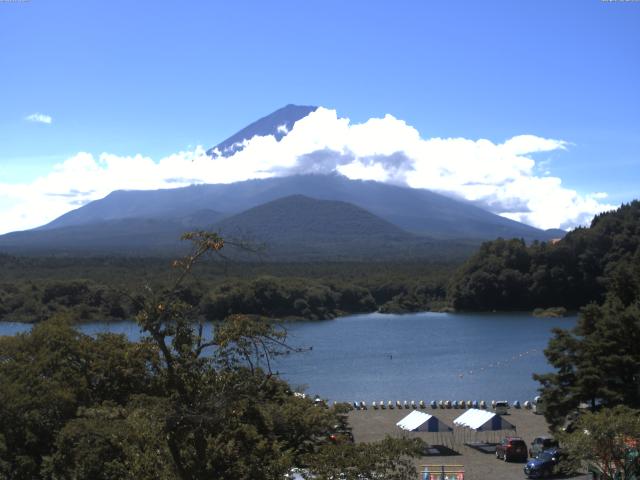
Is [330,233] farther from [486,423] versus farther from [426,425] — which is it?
[486,423]

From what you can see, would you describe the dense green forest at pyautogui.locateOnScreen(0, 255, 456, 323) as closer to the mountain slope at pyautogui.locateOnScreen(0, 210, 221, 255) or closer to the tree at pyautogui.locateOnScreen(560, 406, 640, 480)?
the tree at pyautogui.locateOnScreen(560, 406, 640, 480)

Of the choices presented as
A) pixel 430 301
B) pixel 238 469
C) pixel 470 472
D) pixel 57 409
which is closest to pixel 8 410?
pixel 57 409

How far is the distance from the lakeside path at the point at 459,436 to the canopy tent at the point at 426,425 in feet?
1.19

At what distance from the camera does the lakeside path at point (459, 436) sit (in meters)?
15.4

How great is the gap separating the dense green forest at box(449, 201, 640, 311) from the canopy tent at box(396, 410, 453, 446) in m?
41.9

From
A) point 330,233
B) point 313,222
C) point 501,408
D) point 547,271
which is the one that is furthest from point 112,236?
point 501,408

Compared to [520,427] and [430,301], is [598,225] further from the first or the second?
[520,427]

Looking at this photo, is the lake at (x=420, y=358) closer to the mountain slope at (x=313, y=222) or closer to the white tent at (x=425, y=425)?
the white tent at (x=425, y=425)

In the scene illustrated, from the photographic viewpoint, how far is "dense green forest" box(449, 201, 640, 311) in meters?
59.3

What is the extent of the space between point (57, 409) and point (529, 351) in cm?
3091

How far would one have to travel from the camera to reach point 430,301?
6556 centimetres

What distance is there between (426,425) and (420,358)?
19610mm

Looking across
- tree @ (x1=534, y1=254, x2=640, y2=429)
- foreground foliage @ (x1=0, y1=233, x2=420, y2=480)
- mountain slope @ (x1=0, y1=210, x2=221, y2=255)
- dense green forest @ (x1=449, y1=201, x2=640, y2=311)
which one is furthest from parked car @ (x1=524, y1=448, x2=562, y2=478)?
mountain slope @ (x1=0, y1=210, x2=221, y2=255)

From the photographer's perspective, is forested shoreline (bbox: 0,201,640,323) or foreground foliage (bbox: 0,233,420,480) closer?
foreground foliage (bbox: 0,233,420,480)
